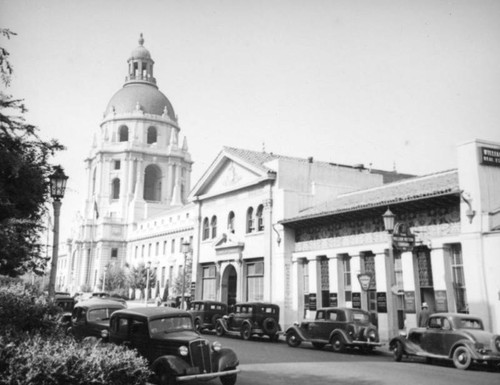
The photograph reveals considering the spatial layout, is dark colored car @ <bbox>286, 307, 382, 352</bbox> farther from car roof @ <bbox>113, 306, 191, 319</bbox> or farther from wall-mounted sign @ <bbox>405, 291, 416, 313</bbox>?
car roof @ <bbox>113, 306, 191, 319</bbox>

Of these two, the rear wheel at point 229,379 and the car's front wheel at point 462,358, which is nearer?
the rear wheel at point 229,379

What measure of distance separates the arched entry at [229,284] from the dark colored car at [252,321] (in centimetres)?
847

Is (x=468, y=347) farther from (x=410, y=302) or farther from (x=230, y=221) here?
(x=230, y=221)

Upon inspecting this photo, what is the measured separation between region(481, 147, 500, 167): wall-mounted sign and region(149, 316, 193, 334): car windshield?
42.6 ft

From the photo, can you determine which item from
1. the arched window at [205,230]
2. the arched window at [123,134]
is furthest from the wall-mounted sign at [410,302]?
the arched window at [123,134]

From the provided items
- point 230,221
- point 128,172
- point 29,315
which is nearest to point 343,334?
point 29,315

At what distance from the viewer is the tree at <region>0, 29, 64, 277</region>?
980cm

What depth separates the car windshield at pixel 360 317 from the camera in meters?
18.8

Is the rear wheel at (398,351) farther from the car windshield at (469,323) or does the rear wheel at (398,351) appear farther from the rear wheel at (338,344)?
the rear wheel at (338,344)

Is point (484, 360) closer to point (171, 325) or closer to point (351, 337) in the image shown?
point (351, 337)

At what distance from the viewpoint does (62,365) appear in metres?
6.83

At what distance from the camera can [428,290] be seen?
2098 cm

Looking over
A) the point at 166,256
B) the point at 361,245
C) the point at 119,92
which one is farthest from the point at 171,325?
the point at 119,92

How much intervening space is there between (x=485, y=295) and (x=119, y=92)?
3560 inches
